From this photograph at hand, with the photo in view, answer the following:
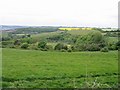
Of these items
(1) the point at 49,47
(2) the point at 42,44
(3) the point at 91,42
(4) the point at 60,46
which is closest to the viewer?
(2) the point at 42,44

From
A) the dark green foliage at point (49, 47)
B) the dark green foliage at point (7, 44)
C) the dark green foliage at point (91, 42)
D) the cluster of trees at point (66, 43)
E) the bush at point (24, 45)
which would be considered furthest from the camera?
the dark green foliage at point (91, 42)

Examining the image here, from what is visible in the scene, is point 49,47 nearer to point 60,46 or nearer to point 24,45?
point 60,46

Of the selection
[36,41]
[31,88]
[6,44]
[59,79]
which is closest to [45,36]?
[36,41]

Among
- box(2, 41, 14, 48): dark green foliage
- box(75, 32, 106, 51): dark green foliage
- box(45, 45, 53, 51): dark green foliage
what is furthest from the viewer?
box(75, 32, 106, 51): dark green foliage

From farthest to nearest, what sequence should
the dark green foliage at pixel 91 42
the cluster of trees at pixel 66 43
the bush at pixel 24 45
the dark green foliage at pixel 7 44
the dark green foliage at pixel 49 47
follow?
the dark green foliage at pixel 91 42 < the dark green foliage at pixel 49 47 < the cluster of trees at pixel 66 43 < the bush at pixel 24 45 < the dark green foliage at pixel 7 44

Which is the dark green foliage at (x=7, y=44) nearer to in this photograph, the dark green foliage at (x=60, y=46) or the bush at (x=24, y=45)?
the bush at (x=24, y=45)

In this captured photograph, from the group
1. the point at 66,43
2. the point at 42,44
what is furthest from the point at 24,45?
the point at 66,43

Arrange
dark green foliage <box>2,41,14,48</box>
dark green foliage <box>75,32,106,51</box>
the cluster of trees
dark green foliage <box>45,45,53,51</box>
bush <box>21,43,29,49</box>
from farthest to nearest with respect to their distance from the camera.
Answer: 1. dark green foliage <box>75,32,106,51</box>
2. dark green foliage <box>45,45,53,51</box>
3. the cluster of trees
4. bush <box>21,43,29,49</box>
5. dark green foliage <box>2,41,14,48</box>

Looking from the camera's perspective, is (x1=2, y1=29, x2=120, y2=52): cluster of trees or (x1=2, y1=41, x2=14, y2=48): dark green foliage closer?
(x1=2, y1=41, x2=14, y2=48): dark green foliage

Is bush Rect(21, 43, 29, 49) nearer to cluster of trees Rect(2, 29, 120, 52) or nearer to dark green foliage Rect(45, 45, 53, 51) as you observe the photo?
cluster of trees Rect(2, 29, 120, 52)

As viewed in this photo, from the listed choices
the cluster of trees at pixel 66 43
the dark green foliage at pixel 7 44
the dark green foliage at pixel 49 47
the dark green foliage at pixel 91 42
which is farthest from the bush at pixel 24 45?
the dark green foliage at pixel 91 42

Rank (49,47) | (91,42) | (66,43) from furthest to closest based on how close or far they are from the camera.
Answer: (66,43) → (91,42) → (49,47)

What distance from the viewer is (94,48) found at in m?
40.1

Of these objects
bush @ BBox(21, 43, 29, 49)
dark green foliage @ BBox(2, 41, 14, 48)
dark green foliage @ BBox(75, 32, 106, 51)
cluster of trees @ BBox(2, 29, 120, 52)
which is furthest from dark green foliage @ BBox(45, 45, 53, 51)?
dark green foliage @ BBox(2, 41, 14, 48)
